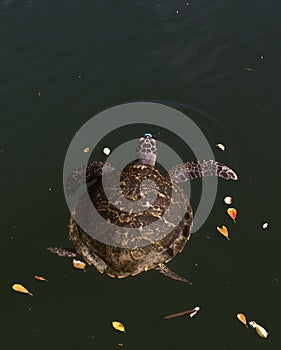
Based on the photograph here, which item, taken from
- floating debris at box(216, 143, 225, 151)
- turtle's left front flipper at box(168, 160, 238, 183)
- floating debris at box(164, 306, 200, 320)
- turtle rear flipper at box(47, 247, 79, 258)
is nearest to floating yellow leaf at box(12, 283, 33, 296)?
turtle rear flipper at box(47, 247, 79, 258)

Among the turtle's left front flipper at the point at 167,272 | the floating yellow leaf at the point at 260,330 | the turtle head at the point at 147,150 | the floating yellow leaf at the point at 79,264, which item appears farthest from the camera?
the turtle head at the point at 147,150

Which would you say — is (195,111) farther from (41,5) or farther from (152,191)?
(41,5)

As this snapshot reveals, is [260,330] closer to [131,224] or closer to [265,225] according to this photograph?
[265,225]

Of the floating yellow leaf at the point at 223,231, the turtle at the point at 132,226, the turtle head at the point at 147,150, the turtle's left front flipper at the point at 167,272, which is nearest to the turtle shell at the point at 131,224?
the turtle at the point at 132,226

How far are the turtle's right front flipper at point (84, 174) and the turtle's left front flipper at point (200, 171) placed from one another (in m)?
1.24

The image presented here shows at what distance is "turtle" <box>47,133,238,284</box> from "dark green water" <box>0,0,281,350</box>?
485 millimetres

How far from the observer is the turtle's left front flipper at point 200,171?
7348 millimetres

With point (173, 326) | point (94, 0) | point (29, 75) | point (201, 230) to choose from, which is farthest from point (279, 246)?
point (94, 0)

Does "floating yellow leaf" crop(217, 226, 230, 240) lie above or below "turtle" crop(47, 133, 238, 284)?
below

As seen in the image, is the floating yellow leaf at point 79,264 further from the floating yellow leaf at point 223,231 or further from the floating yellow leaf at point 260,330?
the floating yellow leaf at point 260,330

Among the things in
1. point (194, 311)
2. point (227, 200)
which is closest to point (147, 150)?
point (227, 200)

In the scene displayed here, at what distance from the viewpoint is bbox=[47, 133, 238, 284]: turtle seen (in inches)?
227

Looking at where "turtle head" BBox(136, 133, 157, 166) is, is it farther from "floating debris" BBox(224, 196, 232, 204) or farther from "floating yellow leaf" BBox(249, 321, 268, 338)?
"floating yellow leaf" BBox(249, 321, 268, 338)

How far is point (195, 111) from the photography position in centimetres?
855
